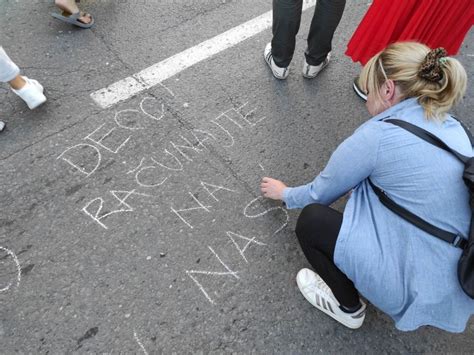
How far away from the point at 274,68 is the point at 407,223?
1.93m

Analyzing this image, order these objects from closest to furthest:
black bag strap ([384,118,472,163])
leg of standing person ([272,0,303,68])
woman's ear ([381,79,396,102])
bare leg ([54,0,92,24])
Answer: black bag strap ([384,118,472,163]) < woman's ear ([381,79,396,102]) < leg of standing person ([272,0,303,68]) < bare leg ([54,0,92,24])

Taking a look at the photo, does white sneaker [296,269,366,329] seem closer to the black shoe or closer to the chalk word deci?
the chalk word deci

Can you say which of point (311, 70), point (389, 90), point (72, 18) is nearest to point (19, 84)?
point (72, 18)

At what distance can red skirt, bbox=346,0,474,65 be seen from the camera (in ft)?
7.79

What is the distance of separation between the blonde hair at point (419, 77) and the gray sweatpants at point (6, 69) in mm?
2236

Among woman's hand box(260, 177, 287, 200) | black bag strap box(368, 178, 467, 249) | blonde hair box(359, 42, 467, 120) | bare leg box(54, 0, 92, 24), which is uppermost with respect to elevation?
blonde hair box(359, 42, 467, 120)

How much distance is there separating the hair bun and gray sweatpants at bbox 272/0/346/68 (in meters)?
1.41

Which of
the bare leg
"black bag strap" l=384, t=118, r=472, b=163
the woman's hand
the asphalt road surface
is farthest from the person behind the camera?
the bare leg

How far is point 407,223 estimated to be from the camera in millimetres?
1472

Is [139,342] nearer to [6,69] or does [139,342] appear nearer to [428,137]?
[428,137]

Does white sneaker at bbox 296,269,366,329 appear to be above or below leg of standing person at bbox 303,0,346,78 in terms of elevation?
below

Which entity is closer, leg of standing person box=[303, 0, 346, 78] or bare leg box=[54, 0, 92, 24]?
leg of standing person box=[303, 0, 346, 78]

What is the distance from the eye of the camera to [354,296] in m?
1.79

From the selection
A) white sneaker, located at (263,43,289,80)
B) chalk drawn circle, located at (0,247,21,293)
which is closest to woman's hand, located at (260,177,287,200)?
white sneaker, located at (263,43,289,80)
